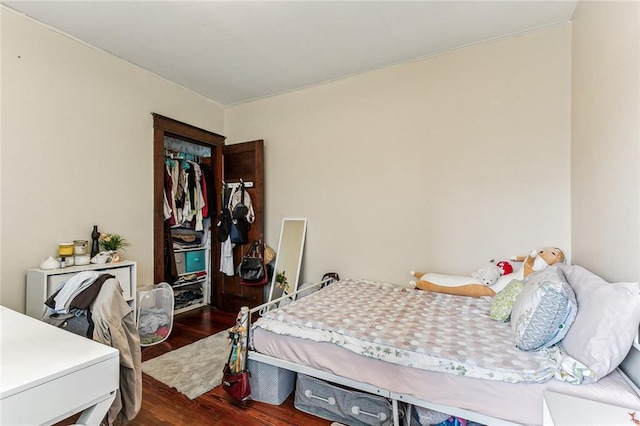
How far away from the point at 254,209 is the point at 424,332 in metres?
2.61

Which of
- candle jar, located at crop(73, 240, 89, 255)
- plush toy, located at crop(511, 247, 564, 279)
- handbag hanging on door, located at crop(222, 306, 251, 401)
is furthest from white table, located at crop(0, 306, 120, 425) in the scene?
plush toy, located at crop(511, 247, 564, 279)

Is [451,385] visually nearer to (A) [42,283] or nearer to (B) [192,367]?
(B) [192,367]

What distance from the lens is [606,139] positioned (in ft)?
5.37

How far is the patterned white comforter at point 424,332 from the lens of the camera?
51.8 inches

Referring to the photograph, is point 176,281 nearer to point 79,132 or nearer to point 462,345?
point 79,132

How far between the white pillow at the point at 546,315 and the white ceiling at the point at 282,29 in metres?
2.09

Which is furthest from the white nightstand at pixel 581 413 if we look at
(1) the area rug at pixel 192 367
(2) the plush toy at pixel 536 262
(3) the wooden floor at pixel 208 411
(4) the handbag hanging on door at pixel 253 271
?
(4) the handbag hanging on door at pixel 253 271

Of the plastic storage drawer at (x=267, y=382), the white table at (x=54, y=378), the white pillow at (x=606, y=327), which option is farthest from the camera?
the plastic storage drawer at (x=267, y=382)

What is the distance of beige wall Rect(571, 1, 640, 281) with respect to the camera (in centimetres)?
134

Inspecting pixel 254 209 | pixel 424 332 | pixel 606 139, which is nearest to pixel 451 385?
pixel 424 332

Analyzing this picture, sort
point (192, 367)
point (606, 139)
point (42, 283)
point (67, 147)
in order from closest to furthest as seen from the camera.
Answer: point (606, 139) < point (42, 283) < point (192, 367) < point (67, 147)

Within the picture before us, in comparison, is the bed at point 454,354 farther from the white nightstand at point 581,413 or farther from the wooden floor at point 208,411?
the wooden floor at point 208,411

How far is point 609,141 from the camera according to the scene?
1.60m

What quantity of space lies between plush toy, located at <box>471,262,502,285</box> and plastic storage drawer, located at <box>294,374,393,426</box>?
4.44ft
